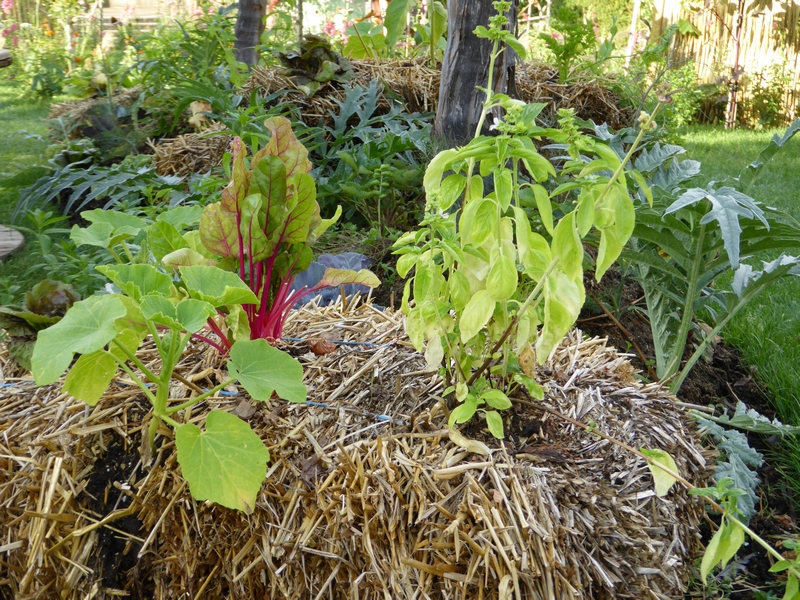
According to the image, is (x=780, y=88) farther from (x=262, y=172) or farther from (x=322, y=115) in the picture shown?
(x=262, y=172)

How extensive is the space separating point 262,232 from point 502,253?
0.61 m

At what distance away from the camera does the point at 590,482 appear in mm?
1267

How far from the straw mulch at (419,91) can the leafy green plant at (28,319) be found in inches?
86.9

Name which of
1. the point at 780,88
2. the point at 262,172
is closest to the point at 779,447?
the point at 262,172

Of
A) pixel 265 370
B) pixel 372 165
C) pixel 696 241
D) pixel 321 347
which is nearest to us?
pixel 265 370

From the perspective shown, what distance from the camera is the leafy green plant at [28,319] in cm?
159

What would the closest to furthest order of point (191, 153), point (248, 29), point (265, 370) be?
point (265, 370)
point (191, 153)
point (248, 29)

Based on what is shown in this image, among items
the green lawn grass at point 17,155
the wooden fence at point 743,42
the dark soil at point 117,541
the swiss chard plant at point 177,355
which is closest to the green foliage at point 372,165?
the green lawn grass at point 17,155

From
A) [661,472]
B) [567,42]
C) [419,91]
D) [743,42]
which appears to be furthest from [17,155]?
[743,42]

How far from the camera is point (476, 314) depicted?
1.20 metres

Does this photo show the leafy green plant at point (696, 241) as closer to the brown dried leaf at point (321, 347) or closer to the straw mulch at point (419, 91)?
the brown dried leaf at point (321, 347)

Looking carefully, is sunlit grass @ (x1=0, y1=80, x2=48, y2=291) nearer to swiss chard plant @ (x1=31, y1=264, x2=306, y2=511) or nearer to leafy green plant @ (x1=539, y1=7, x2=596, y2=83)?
swiss chard plant @ (x1=31, y1=264, x2=306, y2=511)

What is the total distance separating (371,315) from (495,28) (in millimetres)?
878

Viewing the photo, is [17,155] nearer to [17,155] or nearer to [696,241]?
[17,155]
